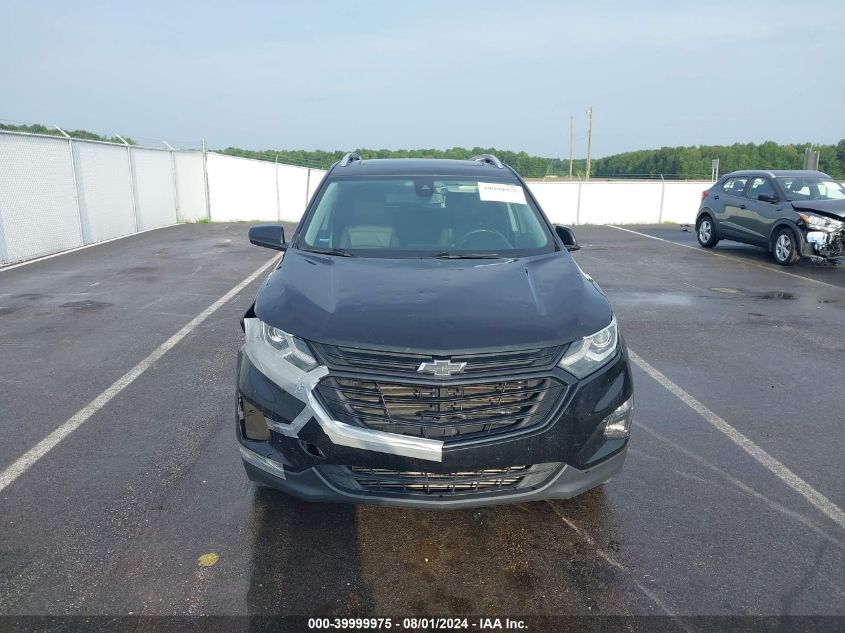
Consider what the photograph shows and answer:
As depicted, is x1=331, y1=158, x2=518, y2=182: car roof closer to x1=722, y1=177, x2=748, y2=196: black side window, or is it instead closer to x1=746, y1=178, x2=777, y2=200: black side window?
x1=746, y1=178, x2=777, y2=200: black side window

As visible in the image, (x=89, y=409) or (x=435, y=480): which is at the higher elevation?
(x=435, y=480)

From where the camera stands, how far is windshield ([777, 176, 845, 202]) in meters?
12.4

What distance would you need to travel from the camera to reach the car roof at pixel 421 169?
4948mm

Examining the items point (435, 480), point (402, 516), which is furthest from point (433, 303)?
point (402, 516)

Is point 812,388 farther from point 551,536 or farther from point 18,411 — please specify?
point 18,411

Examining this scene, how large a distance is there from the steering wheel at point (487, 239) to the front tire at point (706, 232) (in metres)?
12.1

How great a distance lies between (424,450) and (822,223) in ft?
38.7

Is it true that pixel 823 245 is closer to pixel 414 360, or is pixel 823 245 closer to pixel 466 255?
pixel 466 255

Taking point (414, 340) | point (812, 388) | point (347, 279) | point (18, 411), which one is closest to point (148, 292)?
point (18, 411)

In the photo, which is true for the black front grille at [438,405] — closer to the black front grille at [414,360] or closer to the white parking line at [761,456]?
the black front grille at [414,360]

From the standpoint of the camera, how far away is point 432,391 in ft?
8.96

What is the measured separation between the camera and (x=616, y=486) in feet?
12.2

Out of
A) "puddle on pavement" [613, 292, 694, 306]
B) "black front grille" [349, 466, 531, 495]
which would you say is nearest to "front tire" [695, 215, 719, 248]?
"puddle on pavement" [613, 292, 694, 306]

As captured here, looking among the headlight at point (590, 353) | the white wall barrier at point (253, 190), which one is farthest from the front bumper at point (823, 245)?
the white wall barrier at point (253, 190)
